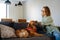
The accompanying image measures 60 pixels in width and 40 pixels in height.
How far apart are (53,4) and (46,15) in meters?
3.20

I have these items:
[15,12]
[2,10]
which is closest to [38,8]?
[15,12]

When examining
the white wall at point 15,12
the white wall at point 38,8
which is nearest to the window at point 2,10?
the white wall at point 15,12

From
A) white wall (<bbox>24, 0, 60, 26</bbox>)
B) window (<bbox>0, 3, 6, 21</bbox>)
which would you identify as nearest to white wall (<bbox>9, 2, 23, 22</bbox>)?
window (<bbox>0, 3, 6, 21</bbox>)

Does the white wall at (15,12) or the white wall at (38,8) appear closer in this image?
the white wall at (38,8)

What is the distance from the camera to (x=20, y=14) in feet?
30.5

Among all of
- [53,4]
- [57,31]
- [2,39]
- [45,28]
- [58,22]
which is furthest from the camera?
[53,4]

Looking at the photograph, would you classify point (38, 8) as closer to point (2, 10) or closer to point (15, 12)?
point (15, 12)

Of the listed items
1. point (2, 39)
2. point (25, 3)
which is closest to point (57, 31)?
point (2, 39)

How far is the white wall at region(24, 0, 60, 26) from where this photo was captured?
519 cm

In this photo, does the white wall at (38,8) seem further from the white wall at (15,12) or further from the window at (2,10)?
the window at (2,10)

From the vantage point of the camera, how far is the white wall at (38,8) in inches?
204

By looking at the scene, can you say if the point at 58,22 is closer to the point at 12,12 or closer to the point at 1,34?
the point at 1,34

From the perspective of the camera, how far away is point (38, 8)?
6.74 meters

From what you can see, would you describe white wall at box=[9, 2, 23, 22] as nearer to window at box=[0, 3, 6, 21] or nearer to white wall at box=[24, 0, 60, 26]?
window at box=[0, 3, 6, 21]
